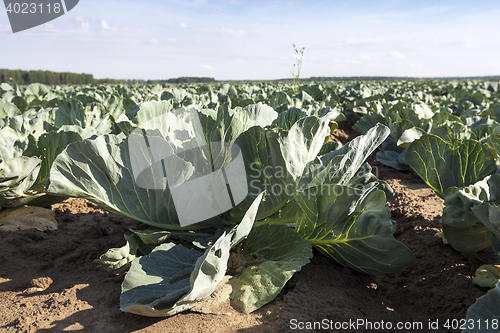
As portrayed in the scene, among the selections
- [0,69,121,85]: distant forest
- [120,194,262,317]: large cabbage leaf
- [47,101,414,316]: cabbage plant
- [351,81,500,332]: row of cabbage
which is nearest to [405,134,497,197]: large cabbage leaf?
[351,81,500,332]: row of cabbage

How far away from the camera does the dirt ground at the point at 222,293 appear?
4.69ft

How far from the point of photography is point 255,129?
1.62 metres

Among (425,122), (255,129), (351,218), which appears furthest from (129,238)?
(425,122)

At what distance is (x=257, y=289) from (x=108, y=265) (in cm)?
70

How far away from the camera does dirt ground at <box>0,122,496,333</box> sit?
1.43 m

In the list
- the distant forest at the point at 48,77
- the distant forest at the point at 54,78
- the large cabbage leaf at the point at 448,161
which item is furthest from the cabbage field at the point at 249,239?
the distant forest at the point at 48,77

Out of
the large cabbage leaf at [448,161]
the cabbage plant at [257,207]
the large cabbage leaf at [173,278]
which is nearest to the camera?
the large cabbage leaf at [173,278]

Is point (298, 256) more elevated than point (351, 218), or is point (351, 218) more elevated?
point (351, 218)

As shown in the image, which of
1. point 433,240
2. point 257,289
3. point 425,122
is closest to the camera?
point 257,289

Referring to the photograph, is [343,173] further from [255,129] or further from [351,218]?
[255,129]

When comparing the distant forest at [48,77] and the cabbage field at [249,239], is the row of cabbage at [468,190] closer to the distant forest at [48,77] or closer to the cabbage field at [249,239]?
the cabbage field at [249,239]

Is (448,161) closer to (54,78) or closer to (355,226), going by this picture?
(355,226)

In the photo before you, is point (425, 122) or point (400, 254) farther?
point (425, 122)

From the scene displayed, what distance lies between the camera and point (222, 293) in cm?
155
